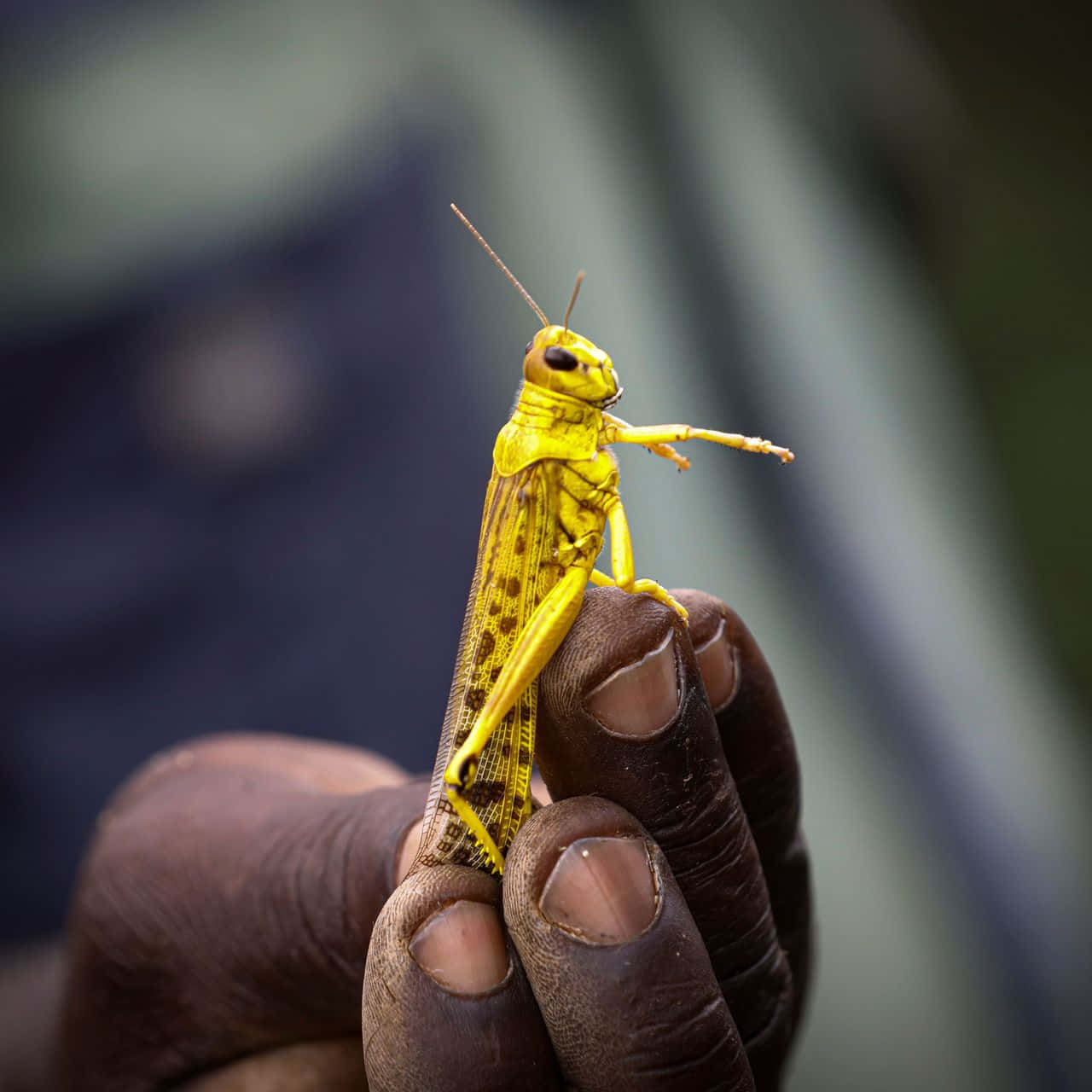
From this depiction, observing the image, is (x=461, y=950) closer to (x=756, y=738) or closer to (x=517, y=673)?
(x=517, y=673)

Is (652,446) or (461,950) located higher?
(652,446)

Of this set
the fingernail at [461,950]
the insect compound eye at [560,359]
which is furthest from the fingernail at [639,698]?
the insect compound eye at [560,359]

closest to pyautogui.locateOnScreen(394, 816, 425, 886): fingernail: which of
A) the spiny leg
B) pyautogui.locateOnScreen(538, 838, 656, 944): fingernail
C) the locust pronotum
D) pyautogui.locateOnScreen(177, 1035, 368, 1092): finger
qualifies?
the locust pronotum

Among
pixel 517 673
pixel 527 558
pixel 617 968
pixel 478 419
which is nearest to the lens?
pixel 617 968

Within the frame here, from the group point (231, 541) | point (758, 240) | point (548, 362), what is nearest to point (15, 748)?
point (231, 541)

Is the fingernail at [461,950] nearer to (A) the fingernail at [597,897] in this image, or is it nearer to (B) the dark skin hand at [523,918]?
(B) the dark skin hand at [523,918]

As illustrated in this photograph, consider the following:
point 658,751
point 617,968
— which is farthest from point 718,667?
point 617,968
